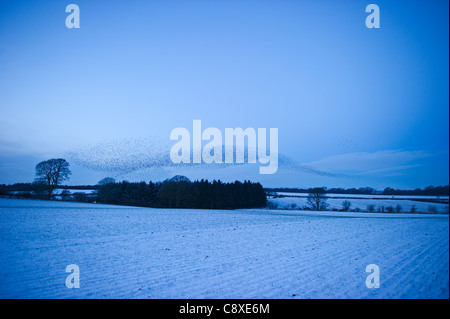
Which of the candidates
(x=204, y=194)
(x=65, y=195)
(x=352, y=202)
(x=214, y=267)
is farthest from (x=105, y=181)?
(x=352, y=202)

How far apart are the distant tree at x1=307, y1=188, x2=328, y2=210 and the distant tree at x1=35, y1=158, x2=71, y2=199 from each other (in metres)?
56.7

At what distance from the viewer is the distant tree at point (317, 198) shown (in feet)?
224

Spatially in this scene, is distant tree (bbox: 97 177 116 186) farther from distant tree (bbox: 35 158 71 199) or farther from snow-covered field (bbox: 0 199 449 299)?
snow-covered field (bbox: 0 199 449 299)

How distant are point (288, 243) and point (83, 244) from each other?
9.95 meters

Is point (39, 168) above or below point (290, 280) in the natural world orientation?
above

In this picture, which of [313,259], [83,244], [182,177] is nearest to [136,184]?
[182,177]

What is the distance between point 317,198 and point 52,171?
60063 mm

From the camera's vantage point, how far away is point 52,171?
156 ft

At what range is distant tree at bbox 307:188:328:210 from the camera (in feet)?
224

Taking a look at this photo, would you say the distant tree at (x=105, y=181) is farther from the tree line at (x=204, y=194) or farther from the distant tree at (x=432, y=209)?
the distant tree at (x=432, y=209)
